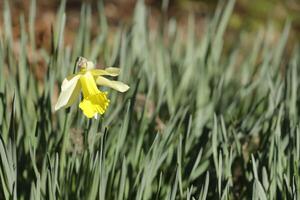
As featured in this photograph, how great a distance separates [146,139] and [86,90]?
0.41m

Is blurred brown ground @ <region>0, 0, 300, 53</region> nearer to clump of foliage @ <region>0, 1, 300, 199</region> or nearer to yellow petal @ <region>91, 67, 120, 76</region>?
clump of foliage @ <region>0, 1, 300, 199</region>

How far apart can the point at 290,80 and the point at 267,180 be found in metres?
0.51

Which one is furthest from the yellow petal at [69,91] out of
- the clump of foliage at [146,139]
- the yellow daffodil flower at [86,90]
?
the clump of foliage at [146,139]

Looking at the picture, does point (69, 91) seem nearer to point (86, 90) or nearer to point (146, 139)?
point (86, 90)

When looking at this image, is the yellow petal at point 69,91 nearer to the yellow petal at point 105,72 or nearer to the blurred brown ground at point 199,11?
the yellow petal at point 105,72

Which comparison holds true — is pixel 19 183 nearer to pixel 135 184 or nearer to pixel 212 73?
pixel 135 184

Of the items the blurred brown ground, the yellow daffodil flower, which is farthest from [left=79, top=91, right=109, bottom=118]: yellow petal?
the blurred brown ground

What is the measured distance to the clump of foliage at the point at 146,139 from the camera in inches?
60.4

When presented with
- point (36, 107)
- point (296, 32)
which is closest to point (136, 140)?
point (36, 107)

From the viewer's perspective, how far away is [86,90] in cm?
147

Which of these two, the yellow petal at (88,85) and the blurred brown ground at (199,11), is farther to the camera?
the blurred brown ground at (199,11)

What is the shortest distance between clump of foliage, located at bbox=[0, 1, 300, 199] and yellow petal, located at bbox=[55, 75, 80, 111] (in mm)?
107

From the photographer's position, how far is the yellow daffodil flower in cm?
145

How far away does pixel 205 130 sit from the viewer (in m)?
1.86
